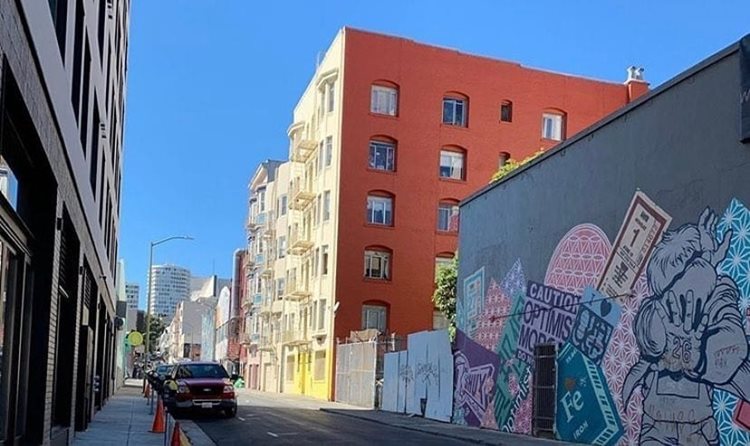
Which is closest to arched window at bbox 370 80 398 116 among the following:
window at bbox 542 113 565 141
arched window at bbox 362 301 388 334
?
window at bbox 542 113 565 141

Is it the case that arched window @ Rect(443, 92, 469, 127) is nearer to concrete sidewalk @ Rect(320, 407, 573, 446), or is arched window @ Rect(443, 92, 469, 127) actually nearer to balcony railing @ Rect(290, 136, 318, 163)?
balcony railing @ Rect(290, 136, 318, 163)

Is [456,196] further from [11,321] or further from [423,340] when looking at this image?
[11,321]

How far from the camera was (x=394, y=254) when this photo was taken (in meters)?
50.1

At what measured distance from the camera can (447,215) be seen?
5125 centimetres

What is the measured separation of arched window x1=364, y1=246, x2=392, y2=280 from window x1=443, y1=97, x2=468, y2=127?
8242mm

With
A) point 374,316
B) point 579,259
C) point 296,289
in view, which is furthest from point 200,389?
point 296,289

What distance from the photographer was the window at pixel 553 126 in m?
53.4

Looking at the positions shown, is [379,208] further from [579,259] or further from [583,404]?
[583,404]

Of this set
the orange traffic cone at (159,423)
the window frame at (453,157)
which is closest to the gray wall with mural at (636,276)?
the orange traffic cone at (159,423)

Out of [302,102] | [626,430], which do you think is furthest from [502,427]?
[302,102]

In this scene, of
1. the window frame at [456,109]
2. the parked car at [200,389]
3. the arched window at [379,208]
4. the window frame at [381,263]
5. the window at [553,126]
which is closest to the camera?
the parked car at [200,389]

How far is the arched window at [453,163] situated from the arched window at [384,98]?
3.74 m

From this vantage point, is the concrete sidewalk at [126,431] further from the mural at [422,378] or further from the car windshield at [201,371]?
the mural at [422,378]

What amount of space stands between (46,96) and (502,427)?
1772 cm
